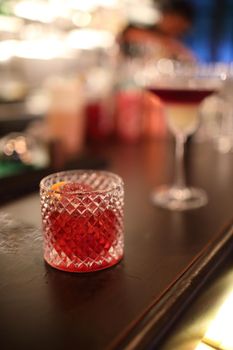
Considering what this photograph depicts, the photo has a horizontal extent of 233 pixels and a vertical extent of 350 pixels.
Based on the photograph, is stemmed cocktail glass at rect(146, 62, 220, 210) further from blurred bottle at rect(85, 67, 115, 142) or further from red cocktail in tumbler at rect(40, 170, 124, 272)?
blurred bottle at rect(85, 67, 115, 142)

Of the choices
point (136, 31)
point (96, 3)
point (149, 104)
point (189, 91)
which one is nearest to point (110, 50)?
point (96, 3)

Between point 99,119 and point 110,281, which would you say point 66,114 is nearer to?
point 99,119

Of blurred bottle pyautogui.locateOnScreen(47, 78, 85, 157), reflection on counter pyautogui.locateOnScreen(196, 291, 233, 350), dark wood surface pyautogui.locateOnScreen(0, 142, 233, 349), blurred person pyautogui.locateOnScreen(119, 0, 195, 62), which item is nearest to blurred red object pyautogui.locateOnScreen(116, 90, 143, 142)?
blurred bottle pyautogui.locateOnScreen(47, 78, 85, 157)

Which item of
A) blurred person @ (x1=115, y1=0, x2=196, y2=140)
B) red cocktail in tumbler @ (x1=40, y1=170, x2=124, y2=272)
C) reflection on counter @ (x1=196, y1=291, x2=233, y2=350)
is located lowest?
reflection on counter @ (x1=196, y1=291, x2=233, y2=350)

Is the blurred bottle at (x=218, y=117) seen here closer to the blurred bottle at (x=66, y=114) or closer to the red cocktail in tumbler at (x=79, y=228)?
the blurred bottle at (x=66, y=114)

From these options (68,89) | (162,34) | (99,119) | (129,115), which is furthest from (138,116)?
(162,34)

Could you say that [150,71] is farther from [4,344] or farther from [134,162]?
[4,344]
